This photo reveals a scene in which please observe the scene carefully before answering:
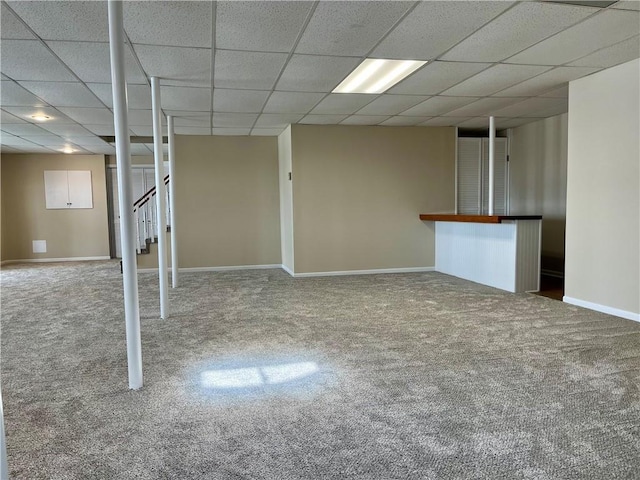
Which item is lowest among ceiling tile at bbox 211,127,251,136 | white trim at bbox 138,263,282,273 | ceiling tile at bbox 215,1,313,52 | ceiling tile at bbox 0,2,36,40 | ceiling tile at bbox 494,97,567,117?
white trim at bbox 138,263,282,273

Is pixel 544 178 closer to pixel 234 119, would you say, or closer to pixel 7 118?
pixel 234 119

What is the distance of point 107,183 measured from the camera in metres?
10.0

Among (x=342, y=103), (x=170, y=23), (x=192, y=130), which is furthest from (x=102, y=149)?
(x=170, y=23)

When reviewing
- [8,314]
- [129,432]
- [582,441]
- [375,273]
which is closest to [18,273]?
[8,314]

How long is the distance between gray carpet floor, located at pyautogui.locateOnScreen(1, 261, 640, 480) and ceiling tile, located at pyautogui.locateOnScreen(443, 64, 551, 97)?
2512 millimetres

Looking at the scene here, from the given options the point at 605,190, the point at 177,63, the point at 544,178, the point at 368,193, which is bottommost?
the point at 605,190

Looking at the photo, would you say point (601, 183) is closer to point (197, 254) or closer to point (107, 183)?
point (197, 254)

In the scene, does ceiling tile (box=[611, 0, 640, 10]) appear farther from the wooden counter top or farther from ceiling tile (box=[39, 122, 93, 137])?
ceiling tile (box=[39, 122, 93, 137])

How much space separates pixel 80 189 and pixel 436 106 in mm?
8479

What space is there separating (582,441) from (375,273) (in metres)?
5.15

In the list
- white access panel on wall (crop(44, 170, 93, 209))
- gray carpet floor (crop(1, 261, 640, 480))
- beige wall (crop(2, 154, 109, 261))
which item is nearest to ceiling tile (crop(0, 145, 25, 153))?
beige wall (crop(2, 154, 109, 261))

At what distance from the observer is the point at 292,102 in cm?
527

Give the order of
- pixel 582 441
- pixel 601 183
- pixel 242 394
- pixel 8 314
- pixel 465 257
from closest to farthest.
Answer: pixel 582 441 < pixel 242 394 < pixel 601 183 < pixel 8 314 < pixel 465 257

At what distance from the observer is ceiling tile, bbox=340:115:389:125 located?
20.3ft
